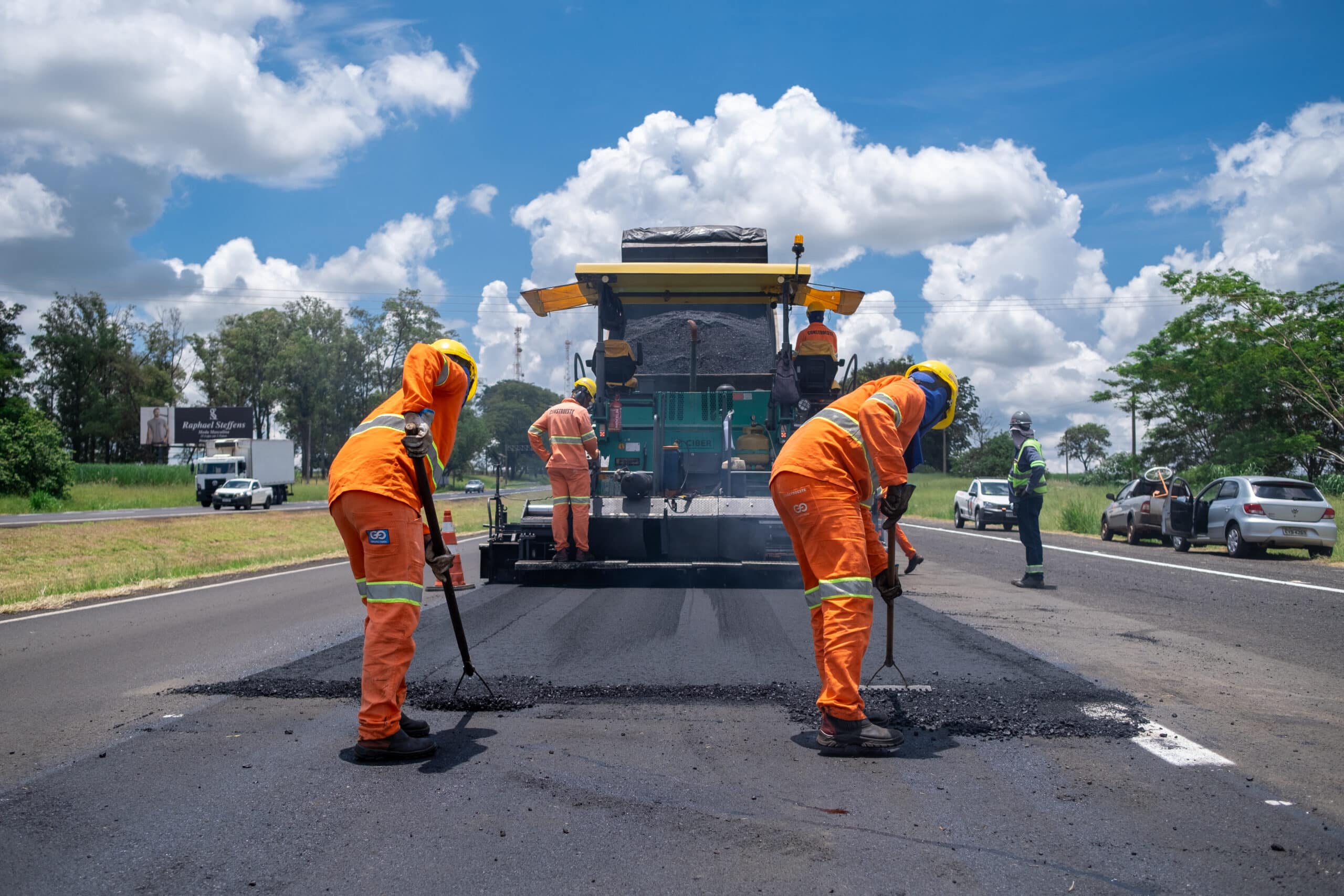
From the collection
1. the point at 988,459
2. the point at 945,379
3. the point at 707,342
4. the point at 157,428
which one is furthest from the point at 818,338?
the point at 157,428

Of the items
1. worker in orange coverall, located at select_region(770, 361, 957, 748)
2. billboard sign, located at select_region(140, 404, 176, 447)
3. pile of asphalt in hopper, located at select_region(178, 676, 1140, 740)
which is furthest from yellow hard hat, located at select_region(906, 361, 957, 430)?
billboard sign, located at select_region(140, 404, 176, 447)

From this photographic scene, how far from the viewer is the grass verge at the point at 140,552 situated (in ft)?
41.8

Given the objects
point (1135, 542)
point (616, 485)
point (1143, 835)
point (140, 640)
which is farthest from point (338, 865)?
point (1135, 542)

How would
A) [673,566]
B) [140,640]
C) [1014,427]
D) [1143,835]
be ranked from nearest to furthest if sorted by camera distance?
[1143,835] < [140,640] < [673,566] < [1014,427]

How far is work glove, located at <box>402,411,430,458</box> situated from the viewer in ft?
14.8

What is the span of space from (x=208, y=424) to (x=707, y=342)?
65.0m

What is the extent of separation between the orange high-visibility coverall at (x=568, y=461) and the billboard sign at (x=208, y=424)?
6418 centimetres

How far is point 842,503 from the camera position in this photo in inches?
188

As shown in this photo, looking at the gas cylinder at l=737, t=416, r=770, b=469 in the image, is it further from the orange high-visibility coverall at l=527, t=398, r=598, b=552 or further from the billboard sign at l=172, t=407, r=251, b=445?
the billboard sign at l=172, t=407, r=251, b=445

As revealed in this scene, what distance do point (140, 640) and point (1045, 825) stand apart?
7065 millimetres

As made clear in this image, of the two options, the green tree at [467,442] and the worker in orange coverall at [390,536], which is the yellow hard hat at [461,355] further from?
the green tree at [467,442]

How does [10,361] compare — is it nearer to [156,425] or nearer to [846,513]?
[156,425]

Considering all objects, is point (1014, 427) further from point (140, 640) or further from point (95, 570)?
point (95, 570)

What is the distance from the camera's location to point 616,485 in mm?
11180
